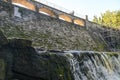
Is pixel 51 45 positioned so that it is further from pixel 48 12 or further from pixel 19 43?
pixel 19 43

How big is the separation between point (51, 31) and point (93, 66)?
11.6 m

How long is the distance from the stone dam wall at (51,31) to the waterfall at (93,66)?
16.7 feet

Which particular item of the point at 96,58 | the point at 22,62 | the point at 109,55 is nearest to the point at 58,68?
the point at 22,62

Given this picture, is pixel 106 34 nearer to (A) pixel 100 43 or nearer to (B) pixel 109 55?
(A) pixel 100 43

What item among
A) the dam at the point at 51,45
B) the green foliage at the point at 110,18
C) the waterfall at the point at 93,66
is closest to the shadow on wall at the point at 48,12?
the dam at the point at 51,45

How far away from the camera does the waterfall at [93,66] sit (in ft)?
42.9

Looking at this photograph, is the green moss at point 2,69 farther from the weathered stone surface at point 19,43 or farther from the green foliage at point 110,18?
the green foliage at point 110,18

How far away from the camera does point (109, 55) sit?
59.3ft

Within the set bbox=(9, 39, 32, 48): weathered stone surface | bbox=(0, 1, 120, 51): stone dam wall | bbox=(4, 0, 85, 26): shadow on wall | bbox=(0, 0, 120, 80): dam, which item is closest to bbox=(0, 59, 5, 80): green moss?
bbox=(0, 0, 120, 80): dam

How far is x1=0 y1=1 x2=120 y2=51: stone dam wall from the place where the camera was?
20828mm

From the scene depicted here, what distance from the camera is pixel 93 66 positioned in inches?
592

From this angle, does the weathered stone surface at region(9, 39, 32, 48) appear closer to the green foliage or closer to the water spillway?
the water spillway

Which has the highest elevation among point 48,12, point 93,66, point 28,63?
point 48,12

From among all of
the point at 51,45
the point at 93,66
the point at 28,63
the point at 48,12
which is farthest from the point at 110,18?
the point at 28,63
